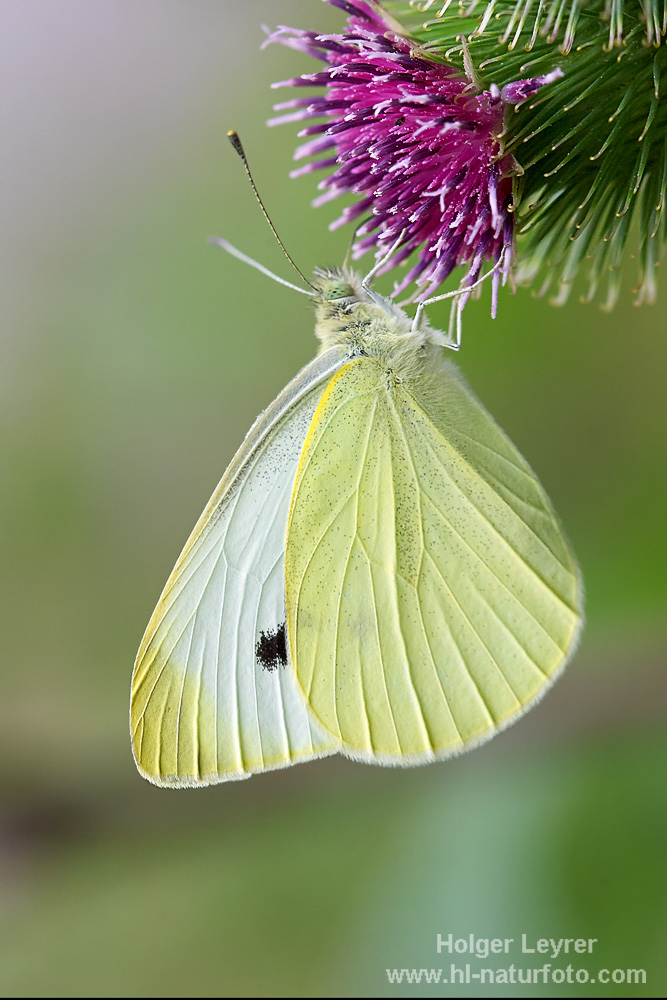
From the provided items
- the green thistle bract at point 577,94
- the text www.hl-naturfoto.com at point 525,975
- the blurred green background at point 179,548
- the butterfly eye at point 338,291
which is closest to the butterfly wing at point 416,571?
the butterfly eye at point 338,291

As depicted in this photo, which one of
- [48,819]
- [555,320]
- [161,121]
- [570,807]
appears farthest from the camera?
[161,121]

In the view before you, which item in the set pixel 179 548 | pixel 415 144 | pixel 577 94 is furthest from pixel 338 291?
pixel 179 548

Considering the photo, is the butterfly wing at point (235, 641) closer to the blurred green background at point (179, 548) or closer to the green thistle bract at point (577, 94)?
the green thistle bract at point (577, 94)

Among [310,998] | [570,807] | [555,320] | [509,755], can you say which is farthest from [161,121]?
[310,998]

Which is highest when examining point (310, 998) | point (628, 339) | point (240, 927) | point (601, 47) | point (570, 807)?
point (628, 339)

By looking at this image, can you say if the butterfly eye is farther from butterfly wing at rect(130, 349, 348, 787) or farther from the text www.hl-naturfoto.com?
the text www.hl-naturfoto.com

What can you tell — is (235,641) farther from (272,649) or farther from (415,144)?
(415,144)

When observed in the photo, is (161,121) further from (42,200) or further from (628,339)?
(628,339)

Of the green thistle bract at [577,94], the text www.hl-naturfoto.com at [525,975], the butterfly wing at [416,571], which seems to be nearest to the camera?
the green thistle bract at [577,94]
